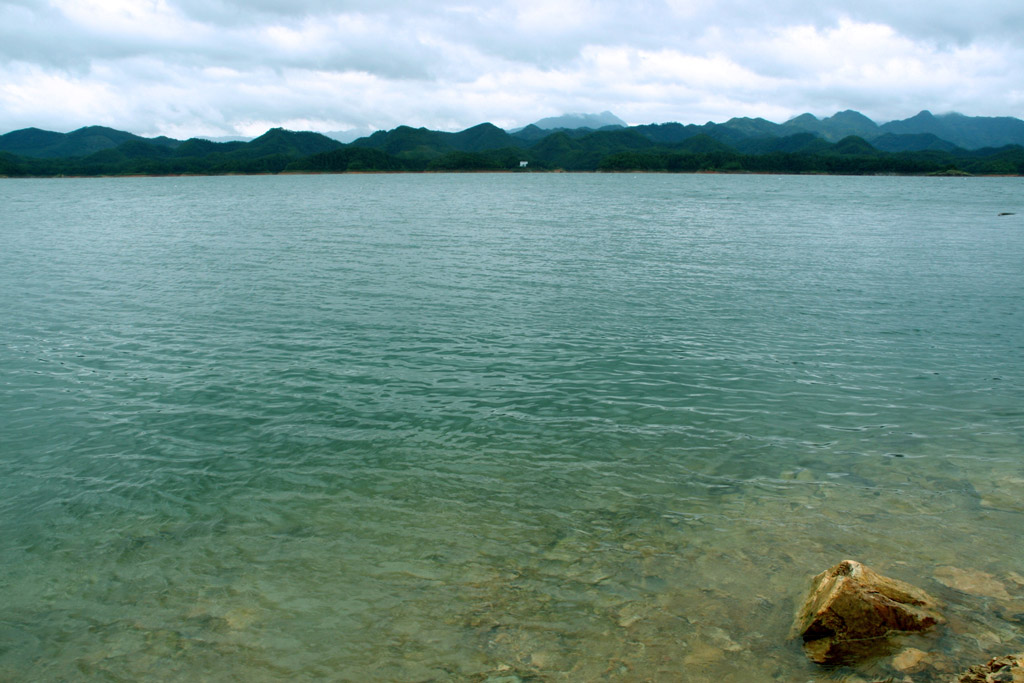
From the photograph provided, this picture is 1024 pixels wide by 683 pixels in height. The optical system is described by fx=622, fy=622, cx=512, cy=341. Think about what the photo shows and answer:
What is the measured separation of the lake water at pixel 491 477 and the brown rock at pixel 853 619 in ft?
0.80

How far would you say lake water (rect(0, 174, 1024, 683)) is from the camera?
7637 millimetres

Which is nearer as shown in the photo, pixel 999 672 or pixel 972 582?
pixel 999 672

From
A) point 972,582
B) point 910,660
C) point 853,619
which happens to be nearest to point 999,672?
point 910,660

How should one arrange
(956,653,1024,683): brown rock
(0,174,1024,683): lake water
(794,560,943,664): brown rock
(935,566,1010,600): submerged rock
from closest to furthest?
(956,653,1024,683): brown rock, (794,560,943,664): brown rock, (0,174,1024,683): lake water, (935,566,1010,600): submerged rock

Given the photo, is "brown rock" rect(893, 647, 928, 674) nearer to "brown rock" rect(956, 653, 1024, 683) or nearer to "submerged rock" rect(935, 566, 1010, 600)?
"brown rock" rect(956, 653, 1024, 683)

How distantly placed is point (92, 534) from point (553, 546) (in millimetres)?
7354

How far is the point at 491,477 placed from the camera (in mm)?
11578

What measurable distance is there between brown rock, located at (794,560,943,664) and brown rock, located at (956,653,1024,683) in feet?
3.08

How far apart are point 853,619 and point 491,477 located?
619 cm

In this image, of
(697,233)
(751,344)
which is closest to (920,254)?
(697,233)

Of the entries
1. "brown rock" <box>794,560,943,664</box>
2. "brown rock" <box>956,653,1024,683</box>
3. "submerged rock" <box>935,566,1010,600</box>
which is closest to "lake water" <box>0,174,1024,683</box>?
"submerged rock" <box>935,566,1010,600</box>

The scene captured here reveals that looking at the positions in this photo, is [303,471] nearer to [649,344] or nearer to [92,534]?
[92,534]

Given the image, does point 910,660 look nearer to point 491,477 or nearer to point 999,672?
point 999,672

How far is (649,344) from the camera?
777 inches
